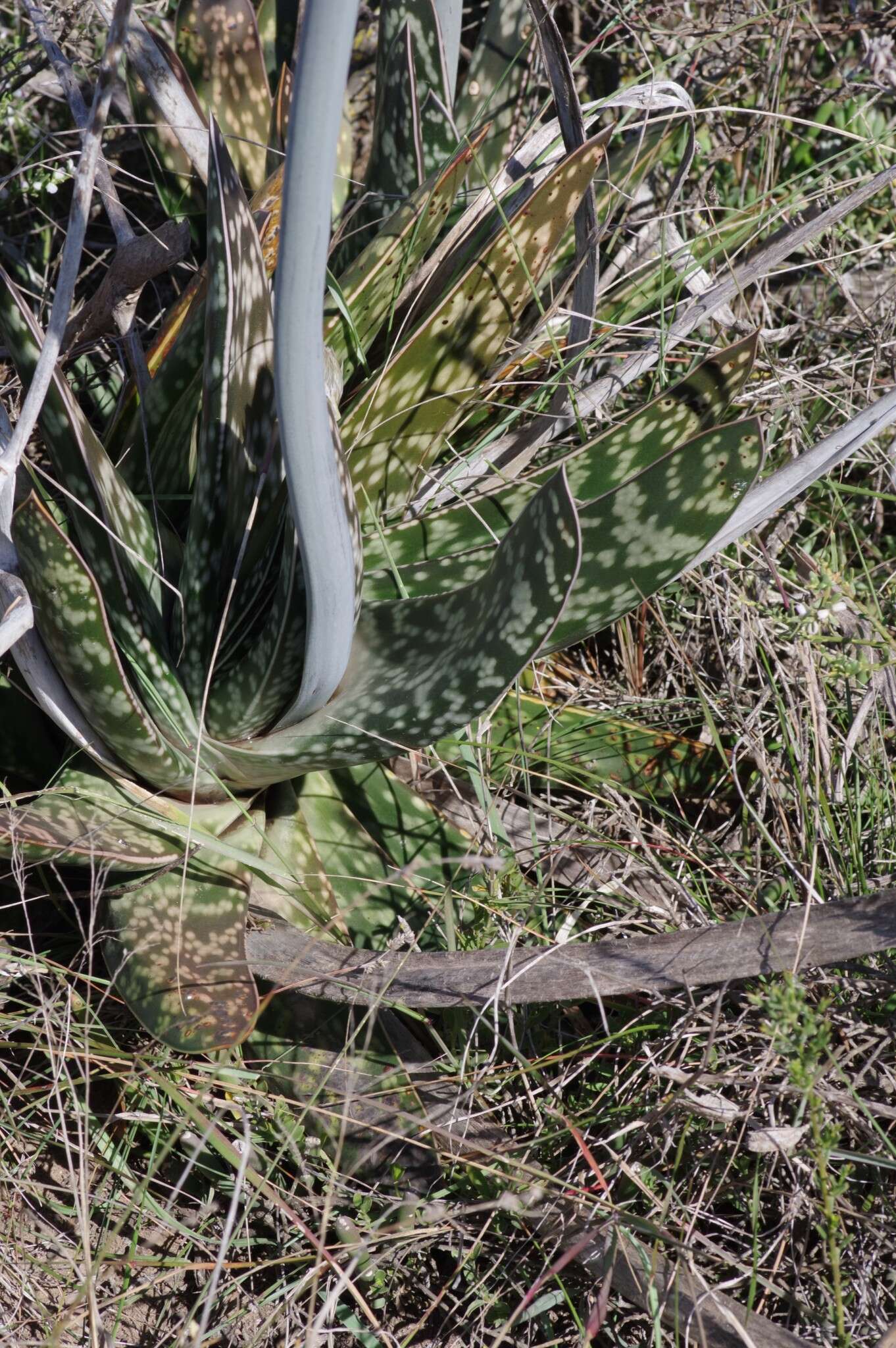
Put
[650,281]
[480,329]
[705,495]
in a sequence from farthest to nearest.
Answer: [650,281] → [480,329] → [705,495]

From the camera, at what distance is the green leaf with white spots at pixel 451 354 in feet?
3.74

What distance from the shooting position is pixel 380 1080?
3.45ft

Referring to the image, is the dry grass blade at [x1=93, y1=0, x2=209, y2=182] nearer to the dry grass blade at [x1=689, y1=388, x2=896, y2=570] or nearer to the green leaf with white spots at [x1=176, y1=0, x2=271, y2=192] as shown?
the green leaf with white spots at [x1=176, y1=0, x2=271, y2=192]

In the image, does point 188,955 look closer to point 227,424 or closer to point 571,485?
point 227,424

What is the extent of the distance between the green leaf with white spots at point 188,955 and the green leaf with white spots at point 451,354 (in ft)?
1.52

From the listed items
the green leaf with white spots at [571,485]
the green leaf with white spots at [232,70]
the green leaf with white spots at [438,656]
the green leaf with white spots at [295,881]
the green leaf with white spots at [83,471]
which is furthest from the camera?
the green leaf with white spots at [232,70]

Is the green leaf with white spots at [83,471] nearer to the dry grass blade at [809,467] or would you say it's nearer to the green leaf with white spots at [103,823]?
the green leaf with white spots at [103,823]

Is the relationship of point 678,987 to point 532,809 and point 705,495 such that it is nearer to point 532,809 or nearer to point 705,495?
point 532,809

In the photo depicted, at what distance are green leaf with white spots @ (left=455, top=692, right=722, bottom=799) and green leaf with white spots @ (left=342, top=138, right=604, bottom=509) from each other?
30cm

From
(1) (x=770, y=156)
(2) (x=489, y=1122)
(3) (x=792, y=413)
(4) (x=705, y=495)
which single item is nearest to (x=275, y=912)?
(2) (x=489, y=1122)

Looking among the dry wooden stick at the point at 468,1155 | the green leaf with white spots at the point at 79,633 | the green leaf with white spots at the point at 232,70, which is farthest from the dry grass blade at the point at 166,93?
the dry wooden stick at the point at 468,1155

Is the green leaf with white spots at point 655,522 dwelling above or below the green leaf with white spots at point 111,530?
below

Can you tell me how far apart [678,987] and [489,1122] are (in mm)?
240

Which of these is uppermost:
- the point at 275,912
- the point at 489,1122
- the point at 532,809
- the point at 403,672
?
the point at 403,672
